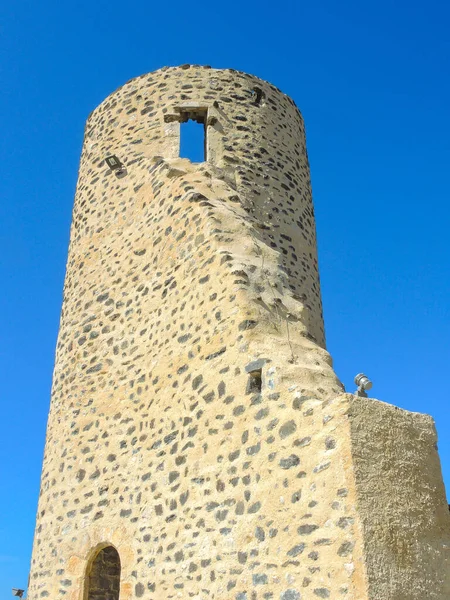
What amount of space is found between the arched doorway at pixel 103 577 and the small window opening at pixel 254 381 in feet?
9.61

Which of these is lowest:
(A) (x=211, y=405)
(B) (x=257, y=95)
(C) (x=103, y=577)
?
(C) (x=103, y=577)

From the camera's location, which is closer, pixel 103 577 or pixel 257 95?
pixel 103 577

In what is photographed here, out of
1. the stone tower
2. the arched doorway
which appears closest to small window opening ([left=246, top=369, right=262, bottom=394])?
the stone tower

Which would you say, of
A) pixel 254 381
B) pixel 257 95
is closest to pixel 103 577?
pixel 254 381

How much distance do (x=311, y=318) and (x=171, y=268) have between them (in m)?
2.49

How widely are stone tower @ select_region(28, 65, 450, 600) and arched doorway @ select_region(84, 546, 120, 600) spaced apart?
0.02m

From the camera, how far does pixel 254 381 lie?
17.0 feet

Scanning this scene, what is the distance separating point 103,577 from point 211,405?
2655 mm

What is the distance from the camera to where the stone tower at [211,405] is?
4102 millimetres

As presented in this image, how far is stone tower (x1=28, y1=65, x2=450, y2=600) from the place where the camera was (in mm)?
4102

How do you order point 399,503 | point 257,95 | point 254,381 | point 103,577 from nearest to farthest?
point 399,503
point 254,381
point 103,577
point 257,95

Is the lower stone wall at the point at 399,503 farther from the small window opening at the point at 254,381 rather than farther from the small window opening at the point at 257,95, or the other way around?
the small window opening at the point at 257,95

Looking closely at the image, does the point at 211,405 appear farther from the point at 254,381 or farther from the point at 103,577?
the point at 103,577

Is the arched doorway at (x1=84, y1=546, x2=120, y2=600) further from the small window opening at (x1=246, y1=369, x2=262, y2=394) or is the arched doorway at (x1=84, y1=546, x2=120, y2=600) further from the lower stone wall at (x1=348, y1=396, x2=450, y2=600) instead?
the lower stone wall at (x1=348, y1=396, x2=450, y2=600)
